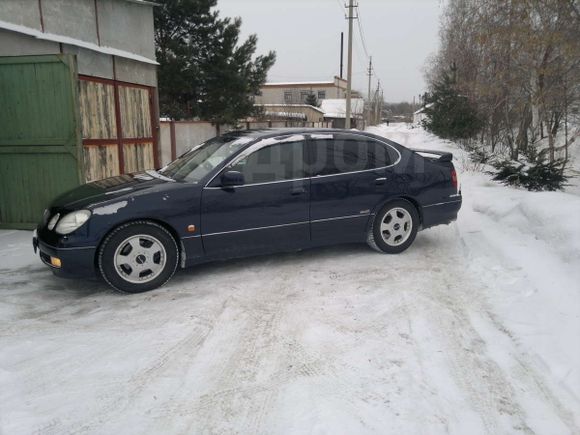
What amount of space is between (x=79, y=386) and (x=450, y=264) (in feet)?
13.2

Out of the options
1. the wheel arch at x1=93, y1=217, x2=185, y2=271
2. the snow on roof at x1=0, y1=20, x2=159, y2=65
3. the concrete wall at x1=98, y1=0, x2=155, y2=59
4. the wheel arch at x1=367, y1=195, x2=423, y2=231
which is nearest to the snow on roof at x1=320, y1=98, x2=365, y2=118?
the concrete wall at x1=98, y1=0, x2=155, y2=59

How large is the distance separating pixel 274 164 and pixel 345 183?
87 cm

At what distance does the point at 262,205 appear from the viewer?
4.91m

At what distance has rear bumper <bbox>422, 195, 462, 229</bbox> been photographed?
229 inches

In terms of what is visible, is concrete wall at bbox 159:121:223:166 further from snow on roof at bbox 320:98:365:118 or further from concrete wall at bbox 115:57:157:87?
snow on roof at bbox 320:98:365:118

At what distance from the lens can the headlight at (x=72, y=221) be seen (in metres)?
4.30

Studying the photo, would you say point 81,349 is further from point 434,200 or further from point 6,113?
point 6,113

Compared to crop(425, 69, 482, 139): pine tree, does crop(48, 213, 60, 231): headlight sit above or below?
below

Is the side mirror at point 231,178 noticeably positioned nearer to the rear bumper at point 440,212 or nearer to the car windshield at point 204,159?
the car windshield at point 204,159

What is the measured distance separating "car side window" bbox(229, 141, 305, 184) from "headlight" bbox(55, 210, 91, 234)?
4.89ft

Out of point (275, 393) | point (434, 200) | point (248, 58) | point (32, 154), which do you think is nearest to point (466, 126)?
point (248, 58)

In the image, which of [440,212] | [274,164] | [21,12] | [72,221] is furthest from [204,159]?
[21,12]

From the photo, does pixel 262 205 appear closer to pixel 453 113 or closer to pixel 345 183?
pixel 345 183

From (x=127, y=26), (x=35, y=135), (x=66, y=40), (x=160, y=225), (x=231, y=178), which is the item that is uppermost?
(x=127, y=26)
